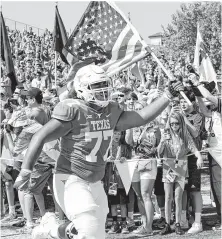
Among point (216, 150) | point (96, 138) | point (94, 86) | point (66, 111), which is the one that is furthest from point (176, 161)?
point (66, 111)

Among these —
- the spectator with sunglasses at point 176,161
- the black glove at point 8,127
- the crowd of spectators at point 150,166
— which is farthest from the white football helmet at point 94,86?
the black glove at point 8,127

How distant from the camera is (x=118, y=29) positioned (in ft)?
24.1

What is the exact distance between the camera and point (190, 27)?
1711 inches

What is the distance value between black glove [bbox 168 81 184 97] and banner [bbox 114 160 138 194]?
318 centimetres

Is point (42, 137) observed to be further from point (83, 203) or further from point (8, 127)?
point (8, 127)

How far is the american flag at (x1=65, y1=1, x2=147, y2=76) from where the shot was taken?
23.7 feet

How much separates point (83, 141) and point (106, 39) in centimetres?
238

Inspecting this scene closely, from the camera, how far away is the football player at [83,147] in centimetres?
532

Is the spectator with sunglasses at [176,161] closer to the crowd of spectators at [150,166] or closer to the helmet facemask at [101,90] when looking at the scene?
the crowd of spectators at [150,166]

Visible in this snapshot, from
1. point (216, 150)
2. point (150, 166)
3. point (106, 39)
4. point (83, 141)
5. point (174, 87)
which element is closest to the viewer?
point (83, 141)

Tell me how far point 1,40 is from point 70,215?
849 centimetres

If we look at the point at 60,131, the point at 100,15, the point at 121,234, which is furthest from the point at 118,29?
the point at 121,234

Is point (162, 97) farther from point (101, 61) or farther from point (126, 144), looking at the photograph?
point (126, 144)

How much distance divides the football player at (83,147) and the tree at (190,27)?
34.3 meters
